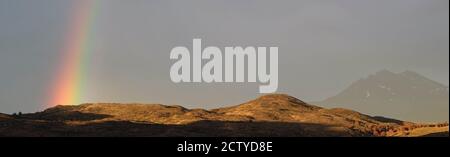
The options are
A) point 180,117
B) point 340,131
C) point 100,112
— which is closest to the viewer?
point 340,131

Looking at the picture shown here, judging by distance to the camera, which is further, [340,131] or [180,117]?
[180,117]

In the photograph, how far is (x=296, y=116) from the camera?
17225cm

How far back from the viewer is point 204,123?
144 meters

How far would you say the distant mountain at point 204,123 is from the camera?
124 metres

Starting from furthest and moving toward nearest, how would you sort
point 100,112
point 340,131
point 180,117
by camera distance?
1. point 100,112
2. point 180,117
3. point 340,131

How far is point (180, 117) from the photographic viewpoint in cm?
16838

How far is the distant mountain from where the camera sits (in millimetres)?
124000

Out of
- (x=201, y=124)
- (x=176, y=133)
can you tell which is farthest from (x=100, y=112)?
(x=176, y=133)
